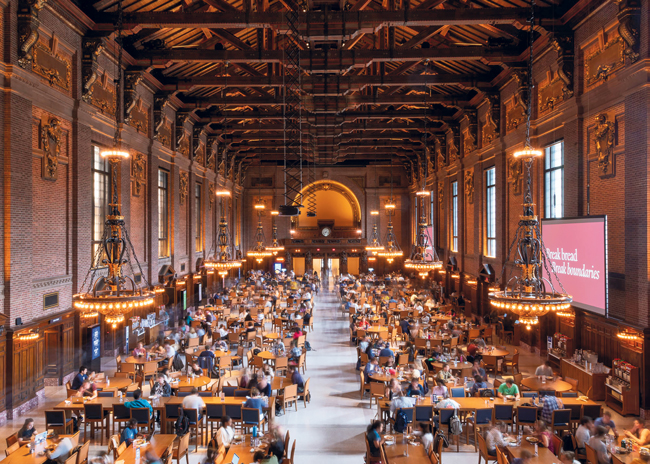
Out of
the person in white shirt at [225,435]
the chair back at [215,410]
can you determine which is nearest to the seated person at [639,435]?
the person in white shirt at [225,435]

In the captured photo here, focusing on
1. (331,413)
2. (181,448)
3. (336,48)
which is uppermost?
(336,48)

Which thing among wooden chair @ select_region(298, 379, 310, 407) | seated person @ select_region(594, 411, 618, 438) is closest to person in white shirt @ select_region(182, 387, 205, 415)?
wooden chair @ select_region(298, 379, 310, 407)

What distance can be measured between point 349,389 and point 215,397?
4246 millimetres

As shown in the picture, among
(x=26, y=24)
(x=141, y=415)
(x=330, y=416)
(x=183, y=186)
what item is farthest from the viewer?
(x=183, y=186)

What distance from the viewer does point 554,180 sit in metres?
14.2

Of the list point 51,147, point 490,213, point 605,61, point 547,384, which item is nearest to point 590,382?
point 547,384

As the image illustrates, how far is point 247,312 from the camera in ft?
65.5

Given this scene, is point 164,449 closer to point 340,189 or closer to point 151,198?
point 151,198

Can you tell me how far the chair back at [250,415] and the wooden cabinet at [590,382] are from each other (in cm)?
772

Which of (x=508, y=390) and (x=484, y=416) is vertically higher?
(x=508, y=390)

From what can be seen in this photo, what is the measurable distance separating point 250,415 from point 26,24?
386 inches

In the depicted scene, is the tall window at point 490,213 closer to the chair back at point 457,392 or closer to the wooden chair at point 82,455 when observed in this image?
the chair back at point 457,392

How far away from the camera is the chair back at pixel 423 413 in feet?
29.2

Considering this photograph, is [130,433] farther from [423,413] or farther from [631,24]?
[631,24]
